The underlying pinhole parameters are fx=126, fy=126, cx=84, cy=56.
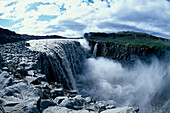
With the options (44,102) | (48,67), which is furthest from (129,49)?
(44,102)

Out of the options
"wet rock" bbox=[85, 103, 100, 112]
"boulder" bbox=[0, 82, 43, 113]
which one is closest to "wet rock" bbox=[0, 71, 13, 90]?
"boulder" bbox=[0, 82, 43, 113]

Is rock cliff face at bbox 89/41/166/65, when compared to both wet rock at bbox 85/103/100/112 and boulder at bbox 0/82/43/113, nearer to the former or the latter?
wet rock at bbox 85/103/100/112

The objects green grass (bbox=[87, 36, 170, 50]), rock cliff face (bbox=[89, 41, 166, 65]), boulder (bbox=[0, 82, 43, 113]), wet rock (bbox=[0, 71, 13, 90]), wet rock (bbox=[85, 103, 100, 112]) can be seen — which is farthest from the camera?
green grass (bbox=[87, 36, 170, 50])

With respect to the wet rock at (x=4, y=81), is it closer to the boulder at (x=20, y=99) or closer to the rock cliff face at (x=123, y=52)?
the boulder at (x=20, y=99)

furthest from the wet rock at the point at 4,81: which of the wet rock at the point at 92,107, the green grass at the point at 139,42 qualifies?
the green grass at the point at 139,42

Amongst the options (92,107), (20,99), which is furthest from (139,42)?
(20,99)

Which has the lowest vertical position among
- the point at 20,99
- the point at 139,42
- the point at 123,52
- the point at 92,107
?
the point at 92,107

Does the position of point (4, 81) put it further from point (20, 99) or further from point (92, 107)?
point (92, 107)

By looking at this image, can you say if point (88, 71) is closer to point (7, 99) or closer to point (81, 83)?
point (81, 83)

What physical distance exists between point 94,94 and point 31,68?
1476cm

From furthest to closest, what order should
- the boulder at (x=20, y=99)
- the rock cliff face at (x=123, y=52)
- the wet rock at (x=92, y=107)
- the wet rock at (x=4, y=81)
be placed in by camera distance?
the rock cliff face at (x=123, y=52), the wet rock at (x=92, y=107), the wet rock at (x=4, y=81), the boulder at (x=20, y=99)

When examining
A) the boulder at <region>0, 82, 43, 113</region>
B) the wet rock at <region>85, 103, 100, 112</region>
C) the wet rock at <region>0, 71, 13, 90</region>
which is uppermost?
the wet rock at <region>0, 71, 13, 90</region>

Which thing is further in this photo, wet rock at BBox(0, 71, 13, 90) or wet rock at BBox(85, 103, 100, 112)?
wet rock at BBox(85, 103, 100, 112)

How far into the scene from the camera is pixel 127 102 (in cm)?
2197
